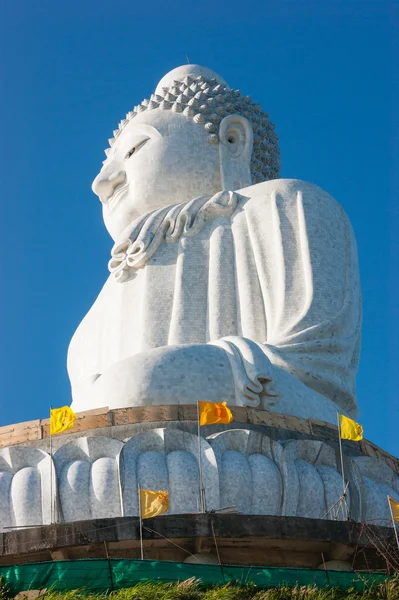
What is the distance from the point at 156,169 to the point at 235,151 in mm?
1188

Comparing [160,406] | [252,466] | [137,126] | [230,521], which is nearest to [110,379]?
[160,406]

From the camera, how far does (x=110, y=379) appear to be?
1634 cm

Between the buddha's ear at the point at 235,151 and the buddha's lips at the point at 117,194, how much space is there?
126 cm

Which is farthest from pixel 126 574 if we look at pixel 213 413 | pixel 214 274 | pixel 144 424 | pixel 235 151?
pixel 235 151

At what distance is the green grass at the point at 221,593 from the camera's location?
1219cm

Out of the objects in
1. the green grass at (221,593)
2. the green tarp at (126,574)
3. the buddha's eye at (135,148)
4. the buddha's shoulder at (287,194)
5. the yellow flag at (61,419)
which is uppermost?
the buddha's eye at (135,148)

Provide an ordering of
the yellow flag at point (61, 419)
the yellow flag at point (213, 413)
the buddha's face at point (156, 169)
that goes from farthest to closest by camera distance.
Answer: the buddha's face at point (156, 169) → the yellow flag at point (61, 419) → the yellow flag at point (213, 413)

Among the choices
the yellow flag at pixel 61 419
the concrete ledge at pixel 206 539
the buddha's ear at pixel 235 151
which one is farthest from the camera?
the buddha's ear at pixel 235 151

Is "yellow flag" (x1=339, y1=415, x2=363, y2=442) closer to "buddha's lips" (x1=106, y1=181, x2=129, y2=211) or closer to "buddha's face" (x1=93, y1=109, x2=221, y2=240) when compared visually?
"buddha's face" (x1=93, y1=109, x2=221, y2=240)

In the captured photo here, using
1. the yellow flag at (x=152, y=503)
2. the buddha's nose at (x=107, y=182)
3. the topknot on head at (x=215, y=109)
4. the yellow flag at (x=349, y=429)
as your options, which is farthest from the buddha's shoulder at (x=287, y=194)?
the yellow flag at (x=152, y=503)

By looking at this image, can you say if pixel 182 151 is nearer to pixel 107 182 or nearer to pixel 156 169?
pixel 156 169

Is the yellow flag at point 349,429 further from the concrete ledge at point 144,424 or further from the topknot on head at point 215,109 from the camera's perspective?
the topknot on head at point 215,109

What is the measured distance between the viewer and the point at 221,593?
40.2 feet

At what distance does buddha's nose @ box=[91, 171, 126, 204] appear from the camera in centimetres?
2028
